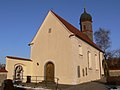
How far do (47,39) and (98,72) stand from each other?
12.5 meters

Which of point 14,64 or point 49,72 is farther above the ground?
point 14,64

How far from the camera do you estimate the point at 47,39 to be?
24.2 meters

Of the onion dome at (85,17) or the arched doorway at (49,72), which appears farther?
the onion dome at (85,17)

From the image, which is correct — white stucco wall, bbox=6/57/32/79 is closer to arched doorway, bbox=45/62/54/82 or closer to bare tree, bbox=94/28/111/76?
arched doorway, bbox=45/62/54/82

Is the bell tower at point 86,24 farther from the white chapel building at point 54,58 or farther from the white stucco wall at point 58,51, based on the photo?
the white stucco wall at point 58,51

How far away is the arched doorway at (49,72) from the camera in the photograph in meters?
23.1

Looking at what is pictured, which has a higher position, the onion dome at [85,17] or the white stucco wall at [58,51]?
the onion dome at [85,17]

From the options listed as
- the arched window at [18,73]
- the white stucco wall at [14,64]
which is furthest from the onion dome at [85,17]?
the arched window at [18,73]

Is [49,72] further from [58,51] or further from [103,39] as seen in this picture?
[103,39]

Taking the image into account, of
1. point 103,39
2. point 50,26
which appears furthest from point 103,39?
point 50,26

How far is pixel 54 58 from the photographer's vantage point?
23203 millimetres

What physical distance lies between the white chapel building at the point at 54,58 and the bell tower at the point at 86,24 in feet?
42.5

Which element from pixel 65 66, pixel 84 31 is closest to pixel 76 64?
pixel 65 66

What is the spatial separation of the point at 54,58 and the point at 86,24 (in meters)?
18.9
